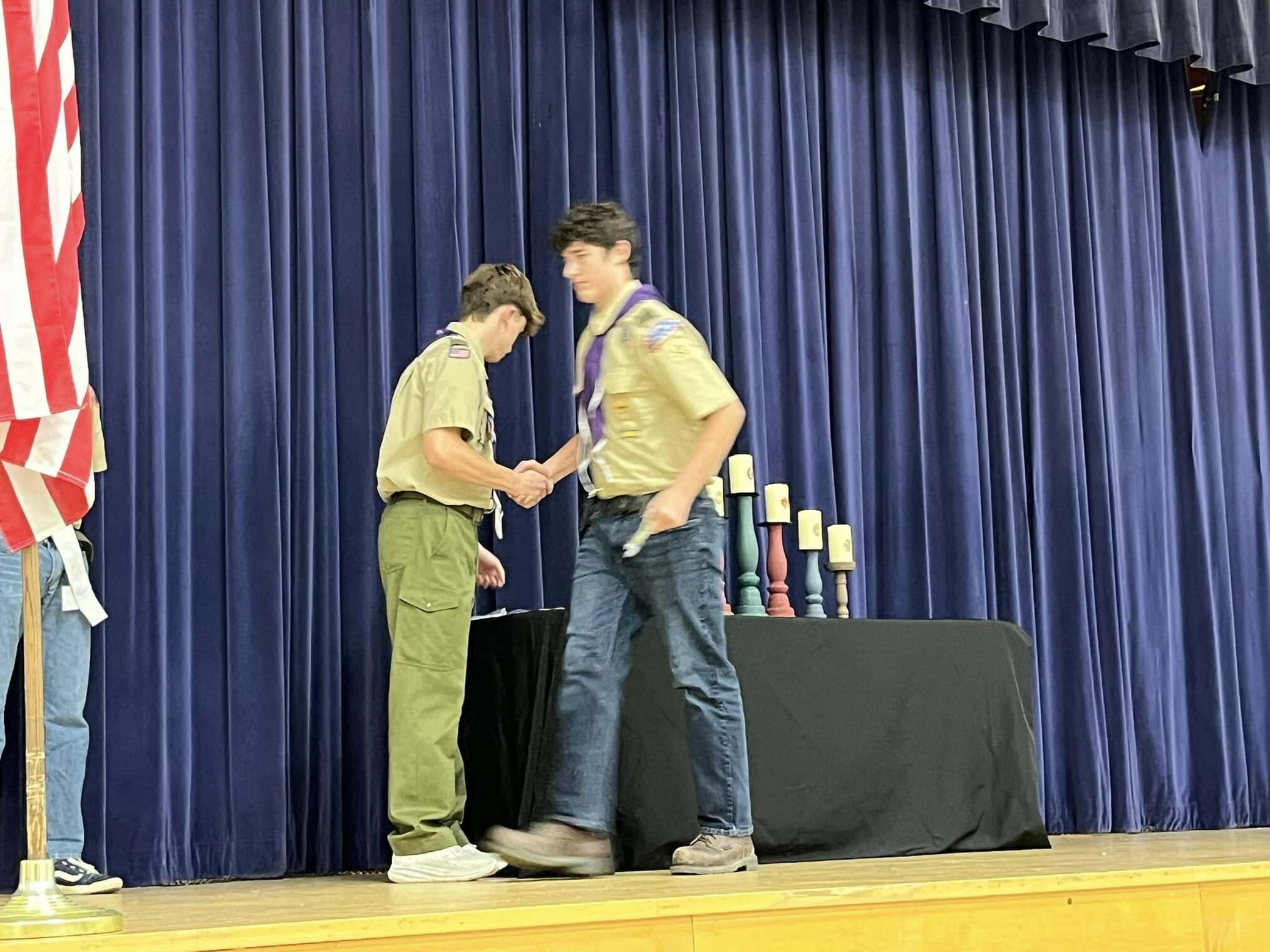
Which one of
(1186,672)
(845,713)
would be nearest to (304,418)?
(845,713)

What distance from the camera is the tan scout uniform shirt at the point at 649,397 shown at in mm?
3078

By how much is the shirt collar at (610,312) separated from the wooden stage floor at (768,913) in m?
1.07

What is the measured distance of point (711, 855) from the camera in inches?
119

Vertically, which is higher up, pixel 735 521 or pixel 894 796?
pixel 735 521

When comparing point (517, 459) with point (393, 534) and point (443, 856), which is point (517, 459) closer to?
point (393, 534)

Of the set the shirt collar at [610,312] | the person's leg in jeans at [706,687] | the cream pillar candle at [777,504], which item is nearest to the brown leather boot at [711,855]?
the person's leg in jeans at [706,687]

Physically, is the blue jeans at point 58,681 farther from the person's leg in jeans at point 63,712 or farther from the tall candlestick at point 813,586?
the tall candlestick at point 813,586

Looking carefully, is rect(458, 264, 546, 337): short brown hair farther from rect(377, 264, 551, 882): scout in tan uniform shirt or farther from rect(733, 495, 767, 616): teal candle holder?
rect(733, 495, 767, 616): teal candle holder

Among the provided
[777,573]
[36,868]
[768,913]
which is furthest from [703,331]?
[36,868]

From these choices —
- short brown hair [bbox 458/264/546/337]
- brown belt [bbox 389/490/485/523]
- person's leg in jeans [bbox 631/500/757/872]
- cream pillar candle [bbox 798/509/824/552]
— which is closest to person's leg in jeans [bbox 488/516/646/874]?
person's leg in jeans [bbox 631/500/757/872]

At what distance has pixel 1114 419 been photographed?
18.4 ft

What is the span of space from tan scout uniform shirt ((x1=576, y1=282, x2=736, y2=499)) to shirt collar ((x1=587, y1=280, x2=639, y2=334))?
0.10ft

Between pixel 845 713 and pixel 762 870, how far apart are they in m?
0.68

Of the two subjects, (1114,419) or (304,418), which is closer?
(304,418)
